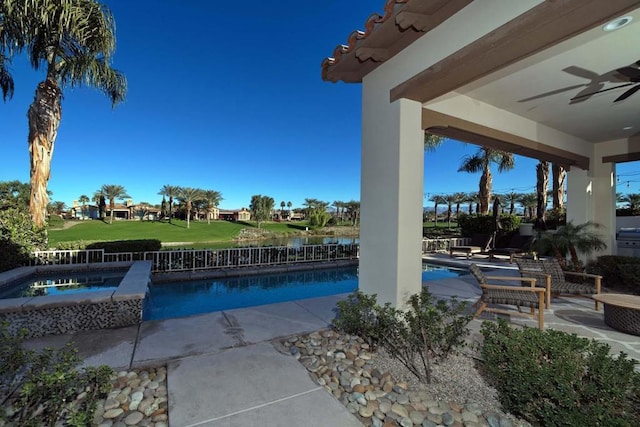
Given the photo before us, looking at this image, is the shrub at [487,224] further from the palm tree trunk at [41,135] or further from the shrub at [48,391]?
the palm tree trunk at [41,135]

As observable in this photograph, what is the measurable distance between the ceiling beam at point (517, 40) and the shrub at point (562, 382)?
90.0 inches

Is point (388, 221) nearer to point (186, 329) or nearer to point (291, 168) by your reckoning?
point (186, 329)

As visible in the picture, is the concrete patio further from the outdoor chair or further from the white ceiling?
the white ceiling

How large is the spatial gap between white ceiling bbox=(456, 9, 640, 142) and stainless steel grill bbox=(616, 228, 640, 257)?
3.49 metres

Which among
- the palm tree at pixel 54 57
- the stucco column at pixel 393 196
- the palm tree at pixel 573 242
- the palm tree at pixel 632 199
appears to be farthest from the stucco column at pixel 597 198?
the palm tree at pixel 632 199

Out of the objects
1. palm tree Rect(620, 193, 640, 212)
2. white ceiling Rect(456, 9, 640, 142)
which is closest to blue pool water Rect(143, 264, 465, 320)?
white ceiling Rect(456, 9, 640, 142)

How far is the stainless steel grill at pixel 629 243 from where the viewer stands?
671 cm

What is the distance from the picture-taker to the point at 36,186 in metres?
7.27

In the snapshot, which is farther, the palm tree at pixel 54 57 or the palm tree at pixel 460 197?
the palm tree at pixel 460 197

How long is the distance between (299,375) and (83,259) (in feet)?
27.7

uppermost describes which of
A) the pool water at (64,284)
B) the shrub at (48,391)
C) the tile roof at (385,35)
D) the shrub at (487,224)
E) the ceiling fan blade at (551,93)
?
the tile roof at (385,35)

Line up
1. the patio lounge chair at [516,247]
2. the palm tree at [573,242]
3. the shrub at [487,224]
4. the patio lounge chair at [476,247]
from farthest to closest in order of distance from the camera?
the shrub at [487,224] → the patio lounge chair at [476,247] → the patio lounge chair at [516,247] → the palm tree at [573,242]

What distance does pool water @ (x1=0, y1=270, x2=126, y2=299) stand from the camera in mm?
5238

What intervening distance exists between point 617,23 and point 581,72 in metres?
1.02
